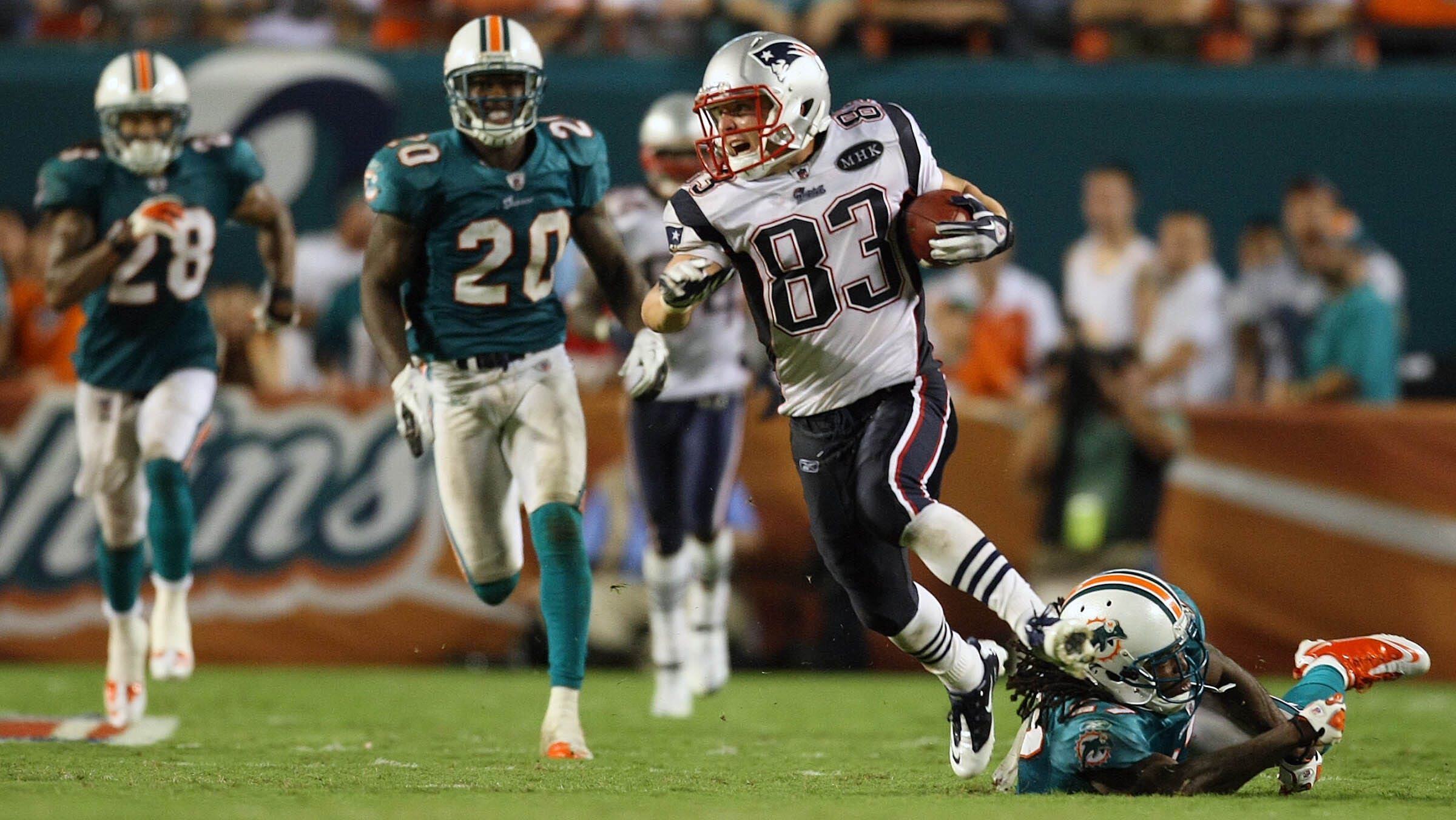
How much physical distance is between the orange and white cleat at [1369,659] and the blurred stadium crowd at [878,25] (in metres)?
6.64

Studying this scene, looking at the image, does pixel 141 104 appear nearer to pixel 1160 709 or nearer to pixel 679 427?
pixel 679 427

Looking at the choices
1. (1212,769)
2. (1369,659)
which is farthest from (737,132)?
(1369,659)

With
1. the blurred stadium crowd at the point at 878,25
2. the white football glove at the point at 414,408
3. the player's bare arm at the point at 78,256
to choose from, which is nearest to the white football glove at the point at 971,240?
the white football glove at the point at 414,408

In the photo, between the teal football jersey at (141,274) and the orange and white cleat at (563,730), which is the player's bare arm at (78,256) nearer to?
the teal football jersey at (141,274)

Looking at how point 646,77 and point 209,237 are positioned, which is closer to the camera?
point 209,237

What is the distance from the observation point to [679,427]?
7.41 m

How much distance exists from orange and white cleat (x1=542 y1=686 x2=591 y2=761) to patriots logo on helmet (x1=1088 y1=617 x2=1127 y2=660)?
1707mm

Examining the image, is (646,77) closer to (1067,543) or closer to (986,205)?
(1067,543)

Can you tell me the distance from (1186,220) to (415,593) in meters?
4.42

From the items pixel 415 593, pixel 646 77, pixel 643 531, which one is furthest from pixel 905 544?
pixel 646 77

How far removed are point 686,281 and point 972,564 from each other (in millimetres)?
1056

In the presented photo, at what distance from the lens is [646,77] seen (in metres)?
11.1

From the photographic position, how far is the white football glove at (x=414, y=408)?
5527 millimetres

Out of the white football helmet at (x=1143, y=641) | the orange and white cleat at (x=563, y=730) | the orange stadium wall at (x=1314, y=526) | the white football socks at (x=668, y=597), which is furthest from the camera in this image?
the orange stadium wall at (x=1314, y=526)
